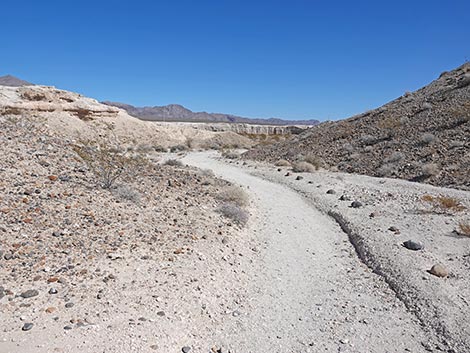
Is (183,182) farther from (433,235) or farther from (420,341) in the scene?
(420,341)

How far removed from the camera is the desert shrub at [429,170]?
1702cm

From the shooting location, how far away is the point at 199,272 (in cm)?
652

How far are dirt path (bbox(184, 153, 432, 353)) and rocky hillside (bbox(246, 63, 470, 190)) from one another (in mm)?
9874

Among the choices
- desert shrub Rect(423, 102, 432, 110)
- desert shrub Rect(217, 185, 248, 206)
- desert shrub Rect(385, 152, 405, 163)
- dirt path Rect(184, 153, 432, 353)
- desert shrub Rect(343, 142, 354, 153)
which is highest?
desert shrub Rect(423, 102, 432, 110)

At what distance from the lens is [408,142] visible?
22.0 metres

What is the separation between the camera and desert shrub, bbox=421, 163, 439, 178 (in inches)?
670

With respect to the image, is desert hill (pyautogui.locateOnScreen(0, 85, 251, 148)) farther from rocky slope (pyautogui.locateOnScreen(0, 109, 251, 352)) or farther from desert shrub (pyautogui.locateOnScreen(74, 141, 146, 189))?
rocky slope (pyautogui.locateOnScreen(0, 109, 251, 352))

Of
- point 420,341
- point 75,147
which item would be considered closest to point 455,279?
point 420,341

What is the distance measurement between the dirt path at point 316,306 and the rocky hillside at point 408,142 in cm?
987

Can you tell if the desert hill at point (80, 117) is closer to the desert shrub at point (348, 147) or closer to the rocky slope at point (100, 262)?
the desert shrub at point (348, 147)

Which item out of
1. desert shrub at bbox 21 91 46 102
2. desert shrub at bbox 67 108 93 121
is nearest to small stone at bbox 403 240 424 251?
desert shrub at bbox 67 108 93 121

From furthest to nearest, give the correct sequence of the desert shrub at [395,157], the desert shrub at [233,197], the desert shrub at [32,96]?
the desert shrub at [32,96], the desert shrub at [395,157], the desert shrub at [233,197]

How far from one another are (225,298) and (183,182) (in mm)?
7693

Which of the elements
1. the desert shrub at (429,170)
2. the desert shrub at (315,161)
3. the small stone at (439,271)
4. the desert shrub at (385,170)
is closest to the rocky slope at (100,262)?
the small stone at (439,271)
